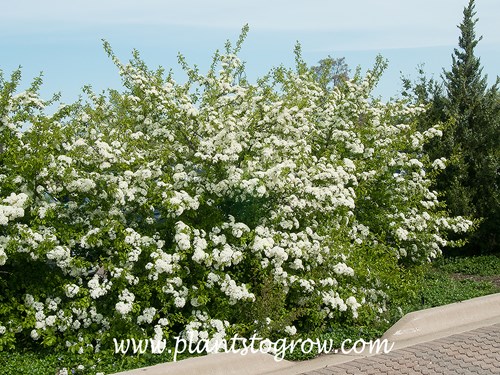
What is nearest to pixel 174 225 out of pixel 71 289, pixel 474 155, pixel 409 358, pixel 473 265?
pixel 71 289

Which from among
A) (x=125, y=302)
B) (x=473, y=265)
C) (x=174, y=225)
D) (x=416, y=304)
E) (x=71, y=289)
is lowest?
(x=473, y=265)

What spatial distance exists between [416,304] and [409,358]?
2.55 m

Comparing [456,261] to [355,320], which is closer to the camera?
[355,320]

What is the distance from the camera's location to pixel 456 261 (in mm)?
14102

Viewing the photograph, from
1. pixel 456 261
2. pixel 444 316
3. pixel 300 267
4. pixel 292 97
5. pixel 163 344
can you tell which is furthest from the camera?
pixel 456 261

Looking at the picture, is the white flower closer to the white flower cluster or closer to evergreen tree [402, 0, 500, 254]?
the white flower cluster

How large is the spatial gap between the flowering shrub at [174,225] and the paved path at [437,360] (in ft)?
3.28

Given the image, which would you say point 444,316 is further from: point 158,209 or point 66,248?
point 66,248

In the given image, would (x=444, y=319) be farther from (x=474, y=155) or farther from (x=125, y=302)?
(x=474, y=155)

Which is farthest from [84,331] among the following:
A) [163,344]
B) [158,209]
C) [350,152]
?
[350,152]

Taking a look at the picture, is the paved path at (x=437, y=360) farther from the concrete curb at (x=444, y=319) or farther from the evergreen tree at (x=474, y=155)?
the evergreen tree at (x=474, y=155)

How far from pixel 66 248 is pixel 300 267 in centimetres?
270

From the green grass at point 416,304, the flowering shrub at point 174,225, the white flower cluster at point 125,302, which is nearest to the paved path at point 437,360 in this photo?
the green grass at point 416,304

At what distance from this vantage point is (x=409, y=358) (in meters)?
7.66
